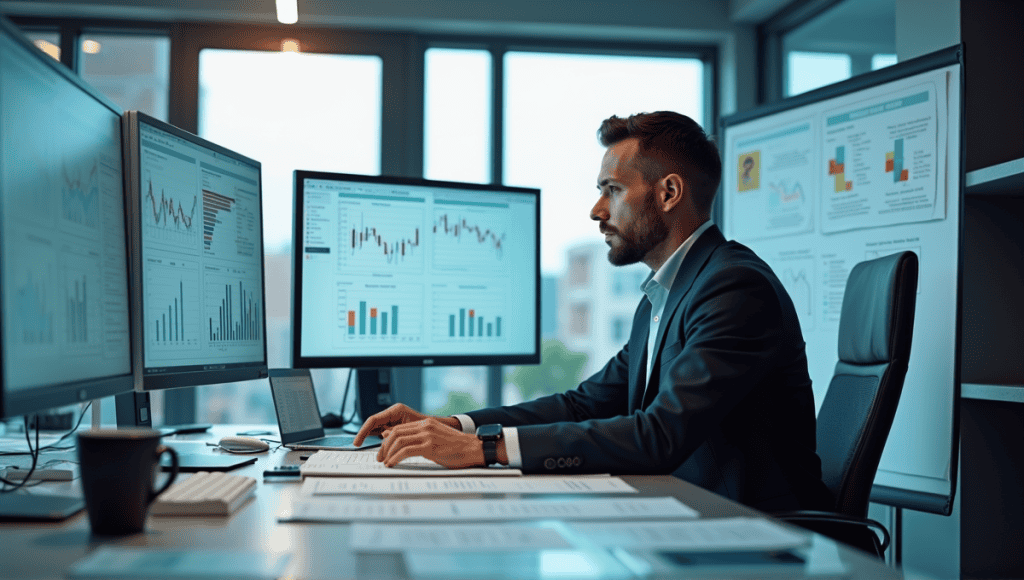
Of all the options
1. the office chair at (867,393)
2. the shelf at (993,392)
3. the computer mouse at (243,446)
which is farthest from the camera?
the shelf at (993,392)

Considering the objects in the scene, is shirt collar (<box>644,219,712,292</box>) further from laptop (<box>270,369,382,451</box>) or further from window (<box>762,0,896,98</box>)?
window (<box>762,0,896,98</box>)

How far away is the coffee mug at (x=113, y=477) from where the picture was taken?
2.60 ft

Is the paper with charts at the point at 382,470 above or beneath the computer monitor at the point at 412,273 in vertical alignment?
beneath

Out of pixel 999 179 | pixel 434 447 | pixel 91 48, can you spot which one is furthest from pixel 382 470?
pixel 91 48

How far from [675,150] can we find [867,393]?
650mm

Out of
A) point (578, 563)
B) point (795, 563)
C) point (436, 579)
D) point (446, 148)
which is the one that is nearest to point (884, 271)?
point (795, 563)

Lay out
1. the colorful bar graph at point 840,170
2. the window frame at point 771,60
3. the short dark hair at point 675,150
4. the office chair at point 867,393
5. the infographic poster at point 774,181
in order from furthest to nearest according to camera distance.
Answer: the window frame at point 771,60
the infographic poster at point 774,181
the colorful bar graph at point 840,170
the short dark hair at point 675,150
the office chair at point 867,393

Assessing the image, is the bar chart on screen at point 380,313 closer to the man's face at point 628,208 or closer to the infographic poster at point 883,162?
the man's face at point 628,208

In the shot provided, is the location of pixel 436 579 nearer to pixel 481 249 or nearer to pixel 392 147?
pixel 481 249

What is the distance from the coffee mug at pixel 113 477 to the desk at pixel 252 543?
0.02m

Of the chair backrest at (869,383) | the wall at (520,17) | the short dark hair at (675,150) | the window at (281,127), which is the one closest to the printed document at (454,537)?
the chair backrest at (869,383)

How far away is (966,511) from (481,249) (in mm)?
1510

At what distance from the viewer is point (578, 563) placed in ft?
2.30

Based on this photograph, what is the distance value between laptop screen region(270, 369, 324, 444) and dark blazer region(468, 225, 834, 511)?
40 cm
